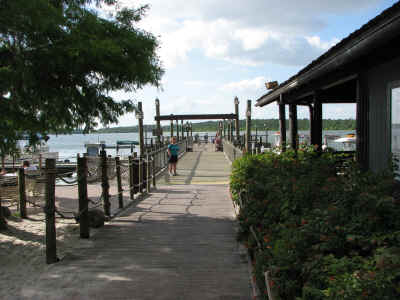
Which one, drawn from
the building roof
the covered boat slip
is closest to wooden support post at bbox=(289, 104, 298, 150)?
the building roof

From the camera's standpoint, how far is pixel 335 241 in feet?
8.04

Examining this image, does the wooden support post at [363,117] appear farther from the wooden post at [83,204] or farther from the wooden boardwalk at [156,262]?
the wooden post at [83,204]

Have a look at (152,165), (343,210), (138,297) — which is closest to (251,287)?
(138,297)

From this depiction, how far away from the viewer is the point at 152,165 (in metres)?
13.0

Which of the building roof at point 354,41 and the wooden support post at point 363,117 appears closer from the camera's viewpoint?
the building roof at point 354,41

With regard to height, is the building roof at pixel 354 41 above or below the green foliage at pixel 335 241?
above

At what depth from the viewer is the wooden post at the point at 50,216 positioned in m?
5.37

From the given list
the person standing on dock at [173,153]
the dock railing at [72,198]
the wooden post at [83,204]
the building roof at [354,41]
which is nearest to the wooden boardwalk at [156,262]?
the wooden post at [83,204]

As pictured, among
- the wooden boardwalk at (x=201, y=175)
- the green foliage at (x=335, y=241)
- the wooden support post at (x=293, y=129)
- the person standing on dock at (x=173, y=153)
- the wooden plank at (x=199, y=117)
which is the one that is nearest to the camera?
the green foliage at (x=335, y=241)

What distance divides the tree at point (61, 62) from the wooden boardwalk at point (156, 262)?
2.14m

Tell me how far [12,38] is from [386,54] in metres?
5.32

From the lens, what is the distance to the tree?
5.49m

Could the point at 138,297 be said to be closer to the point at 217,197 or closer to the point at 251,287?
the point at 251,287

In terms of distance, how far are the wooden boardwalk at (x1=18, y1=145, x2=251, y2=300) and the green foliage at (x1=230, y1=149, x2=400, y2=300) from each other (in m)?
0.96
